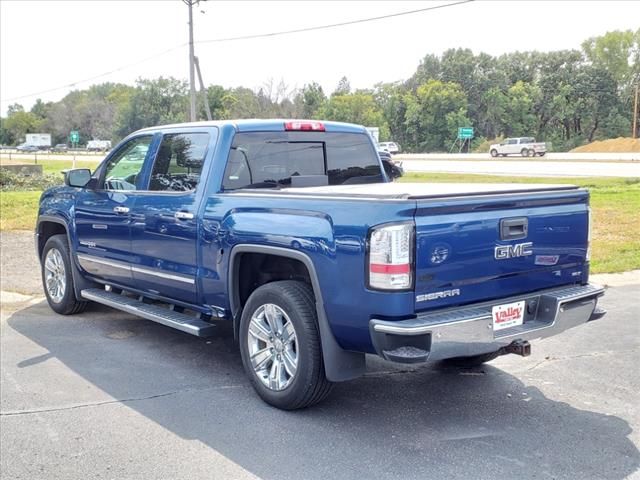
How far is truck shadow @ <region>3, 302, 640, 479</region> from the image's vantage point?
369cm

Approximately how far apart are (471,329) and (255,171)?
228 centimetres

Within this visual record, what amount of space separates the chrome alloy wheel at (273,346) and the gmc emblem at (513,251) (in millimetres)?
1370

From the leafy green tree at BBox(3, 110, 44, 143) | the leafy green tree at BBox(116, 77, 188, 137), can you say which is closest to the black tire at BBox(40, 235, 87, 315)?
the leafy green tree at BBox(116, 77, 188, 137)

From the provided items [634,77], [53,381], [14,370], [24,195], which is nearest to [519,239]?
[53,381]

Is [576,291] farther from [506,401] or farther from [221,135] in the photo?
[221,135]

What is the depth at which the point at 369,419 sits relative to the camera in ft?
14.3

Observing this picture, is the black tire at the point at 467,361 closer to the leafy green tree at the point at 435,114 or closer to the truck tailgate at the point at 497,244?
the truck tailgate at the point at 497,244

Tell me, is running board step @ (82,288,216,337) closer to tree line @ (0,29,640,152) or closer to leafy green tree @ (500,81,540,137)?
tree line @ (0,29,640,152)

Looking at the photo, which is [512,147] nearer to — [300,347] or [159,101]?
[159,101]

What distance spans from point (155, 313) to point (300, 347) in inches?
72.1

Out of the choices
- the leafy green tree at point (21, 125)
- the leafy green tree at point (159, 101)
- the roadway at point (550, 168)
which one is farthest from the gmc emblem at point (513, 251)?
the leafy green tree at point (21, 125)

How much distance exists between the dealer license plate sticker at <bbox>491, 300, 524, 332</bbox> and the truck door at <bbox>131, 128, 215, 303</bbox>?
2277 mm

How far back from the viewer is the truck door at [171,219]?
203 inches

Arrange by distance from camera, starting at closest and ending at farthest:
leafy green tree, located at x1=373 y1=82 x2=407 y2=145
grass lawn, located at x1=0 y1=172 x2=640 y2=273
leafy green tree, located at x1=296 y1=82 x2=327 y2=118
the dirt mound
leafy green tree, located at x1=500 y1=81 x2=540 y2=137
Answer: grass lawn, located at x1=0 y1=172 x2=640 y2=273
the dirt mound
leafy green tree, located at x1=296 y1=82 x2=327 y2=118
leafy green tree, located at x1=500 y1=81 x2=540 y2=137
leafy green tree, located at x1=373 y1=82 x2=407 y2=145
